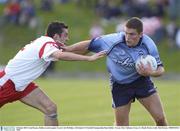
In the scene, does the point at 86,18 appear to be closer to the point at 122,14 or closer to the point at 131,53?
the point at 122,14

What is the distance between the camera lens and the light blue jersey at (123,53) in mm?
14273

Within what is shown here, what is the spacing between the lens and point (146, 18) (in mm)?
39875

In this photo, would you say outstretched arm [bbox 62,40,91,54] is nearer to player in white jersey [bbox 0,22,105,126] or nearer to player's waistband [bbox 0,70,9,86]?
player in white jersey [bbox 0,22,105,126]

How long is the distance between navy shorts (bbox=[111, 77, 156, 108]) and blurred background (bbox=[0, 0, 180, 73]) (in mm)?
23478

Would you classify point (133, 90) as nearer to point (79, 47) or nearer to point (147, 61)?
point (147, 61)

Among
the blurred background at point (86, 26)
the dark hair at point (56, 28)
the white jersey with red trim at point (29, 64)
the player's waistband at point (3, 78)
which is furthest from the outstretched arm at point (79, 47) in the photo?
the blurred background at point (86, 26)

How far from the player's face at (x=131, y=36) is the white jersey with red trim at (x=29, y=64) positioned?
1260 mm

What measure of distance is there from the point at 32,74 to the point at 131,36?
1.86 metres

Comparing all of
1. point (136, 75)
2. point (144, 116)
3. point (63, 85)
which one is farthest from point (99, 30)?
point (136, 75)

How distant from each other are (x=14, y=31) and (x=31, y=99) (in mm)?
26872

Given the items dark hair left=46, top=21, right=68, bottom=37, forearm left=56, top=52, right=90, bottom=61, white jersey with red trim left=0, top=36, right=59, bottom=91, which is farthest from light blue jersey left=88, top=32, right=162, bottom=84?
white jersey with red trim left=0, top=36, right=59, bottom=91

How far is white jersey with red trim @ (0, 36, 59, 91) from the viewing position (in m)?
14.0

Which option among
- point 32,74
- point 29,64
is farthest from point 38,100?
point 29,64

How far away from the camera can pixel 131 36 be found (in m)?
14.0
